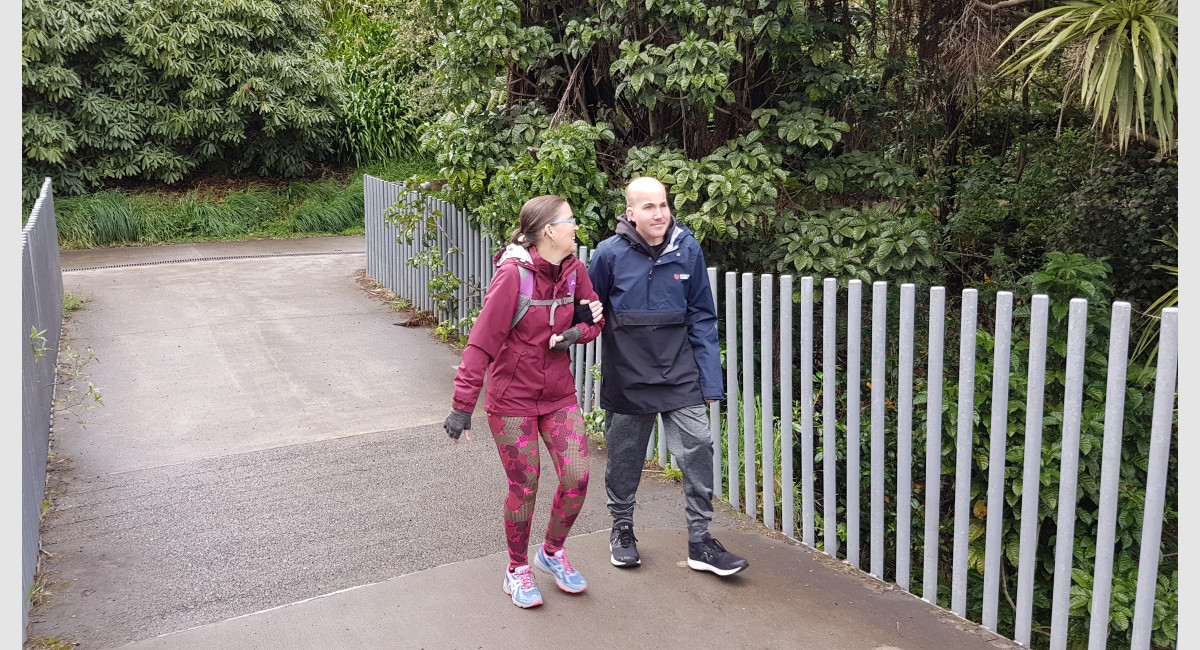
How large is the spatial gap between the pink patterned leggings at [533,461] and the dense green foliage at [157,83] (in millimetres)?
14510

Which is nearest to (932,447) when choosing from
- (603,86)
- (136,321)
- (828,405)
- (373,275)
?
(828,405)

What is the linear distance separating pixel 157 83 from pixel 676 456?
15504 mm

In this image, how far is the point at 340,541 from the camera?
502 centimetres

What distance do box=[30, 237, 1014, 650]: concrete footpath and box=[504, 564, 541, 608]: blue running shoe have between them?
49mm

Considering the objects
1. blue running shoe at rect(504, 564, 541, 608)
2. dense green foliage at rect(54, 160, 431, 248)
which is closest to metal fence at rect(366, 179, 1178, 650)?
blue running shoe at rect(504, 564, 541, 608)

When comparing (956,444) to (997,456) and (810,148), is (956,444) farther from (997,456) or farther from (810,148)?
(810,148)

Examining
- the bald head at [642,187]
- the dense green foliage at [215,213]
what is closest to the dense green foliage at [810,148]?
the bald head at [642,187]

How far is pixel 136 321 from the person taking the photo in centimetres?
1006

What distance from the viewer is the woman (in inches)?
156

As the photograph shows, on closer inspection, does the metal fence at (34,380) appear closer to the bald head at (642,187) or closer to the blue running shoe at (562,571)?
the blue running shoe at (562,571)

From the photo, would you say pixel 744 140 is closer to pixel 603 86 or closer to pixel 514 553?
pixel 603 86

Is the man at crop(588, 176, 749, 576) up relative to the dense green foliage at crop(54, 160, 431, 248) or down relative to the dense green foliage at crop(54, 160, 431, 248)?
down

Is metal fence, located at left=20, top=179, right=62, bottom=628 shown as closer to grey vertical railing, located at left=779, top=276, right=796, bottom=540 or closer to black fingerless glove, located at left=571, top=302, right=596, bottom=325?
black fingerless glove, located at left=571, top=302, right=596, bottom=325

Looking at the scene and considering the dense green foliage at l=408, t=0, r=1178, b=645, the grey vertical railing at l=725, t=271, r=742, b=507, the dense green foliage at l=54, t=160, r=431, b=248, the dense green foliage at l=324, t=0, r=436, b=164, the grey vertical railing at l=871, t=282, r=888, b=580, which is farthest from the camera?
the dense green foliage at l=324, t=0, r=436, b=164
